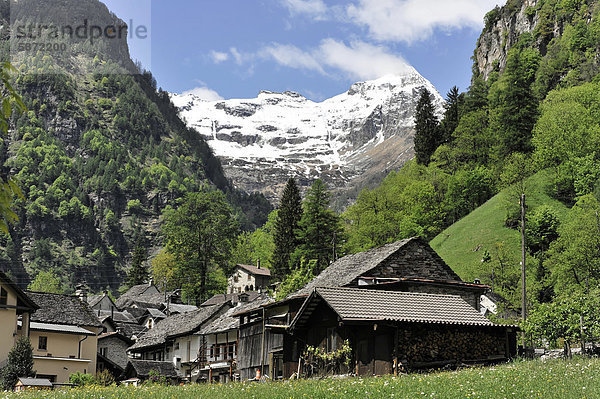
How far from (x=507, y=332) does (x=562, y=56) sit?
91.9 meters

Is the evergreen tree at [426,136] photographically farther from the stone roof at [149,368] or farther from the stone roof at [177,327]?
the stone roof at [149,368]

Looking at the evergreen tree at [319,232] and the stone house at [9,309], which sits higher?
the evergreen tree at [319,232]

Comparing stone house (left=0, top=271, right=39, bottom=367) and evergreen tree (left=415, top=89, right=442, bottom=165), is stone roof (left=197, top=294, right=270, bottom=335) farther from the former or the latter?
evergreen tree (left=415, top=89, right=442, bottom=165)

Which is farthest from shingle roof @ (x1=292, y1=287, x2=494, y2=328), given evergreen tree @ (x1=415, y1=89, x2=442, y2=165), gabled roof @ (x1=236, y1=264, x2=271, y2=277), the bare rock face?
the bare rock face

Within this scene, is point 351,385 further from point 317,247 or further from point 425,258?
point 317,247

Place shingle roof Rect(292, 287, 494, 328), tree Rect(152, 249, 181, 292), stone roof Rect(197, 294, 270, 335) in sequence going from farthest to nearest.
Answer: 1. tree Rect(152, 249, 181, 292)
2. stone roof Rect(197, 294, 270, 335)
3. shingle roof Rect(292, 287, 494, 328)

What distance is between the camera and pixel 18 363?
141 feet

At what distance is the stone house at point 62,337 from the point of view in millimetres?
54375

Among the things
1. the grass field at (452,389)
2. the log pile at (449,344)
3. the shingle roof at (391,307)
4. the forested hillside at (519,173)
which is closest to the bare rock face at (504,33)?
the forested hillside at (519,173)

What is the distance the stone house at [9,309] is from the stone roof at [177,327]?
57.9ft

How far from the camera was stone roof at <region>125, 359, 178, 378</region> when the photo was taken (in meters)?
56.9

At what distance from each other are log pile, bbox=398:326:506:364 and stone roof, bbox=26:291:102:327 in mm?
38895

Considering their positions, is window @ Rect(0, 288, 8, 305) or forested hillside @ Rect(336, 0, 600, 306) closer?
window @ Rect(0, 288, 8, 305)

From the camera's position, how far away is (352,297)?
96.9 ft
